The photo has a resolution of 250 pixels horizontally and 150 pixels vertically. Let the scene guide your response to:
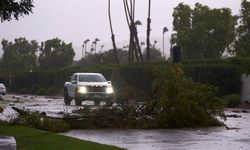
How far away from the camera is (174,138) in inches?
622

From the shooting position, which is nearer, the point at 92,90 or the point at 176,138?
the point at 176,138

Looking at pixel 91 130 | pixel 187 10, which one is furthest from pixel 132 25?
pixel 91 130

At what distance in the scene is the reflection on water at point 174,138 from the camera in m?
13.9

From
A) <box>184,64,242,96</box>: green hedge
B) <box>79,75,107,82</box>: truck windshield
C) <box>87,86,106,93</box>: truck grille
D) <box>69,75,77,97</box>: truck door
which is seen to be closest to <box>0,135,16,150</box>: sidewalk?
<box>87,86,106,93</box>: truck grille

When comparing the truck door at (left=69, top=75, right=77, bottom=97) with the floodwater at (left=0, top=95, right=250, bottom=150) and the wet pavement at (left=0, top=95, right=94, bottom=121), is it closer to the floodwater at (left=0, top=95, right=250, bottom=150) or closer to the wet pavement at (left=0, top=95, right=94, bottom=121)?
the wet pavement at (left=0, top=95, right=94, bottom=121)

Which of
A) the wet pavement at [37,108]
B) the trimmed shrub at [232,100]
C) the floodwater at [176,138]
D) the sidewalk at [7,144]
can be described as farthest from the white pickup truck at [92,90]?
the sidewalk at [7,144]

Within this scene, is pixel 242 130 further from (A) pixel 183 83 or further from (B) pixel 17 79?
(B) pixel 17 79

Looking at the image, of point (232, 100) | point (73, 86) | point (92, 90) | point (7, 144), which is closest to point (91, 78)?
point (73, 86)

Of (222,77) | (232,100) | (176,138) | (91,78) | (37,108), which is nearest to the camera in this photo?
(176,138)

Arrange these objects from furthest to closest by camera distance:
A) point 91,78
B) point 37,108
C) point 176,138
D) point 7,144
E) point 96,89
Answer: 1. point 91,78
2. point 96,89
3. point 37,108
4. point 176,138
5. point 7,144

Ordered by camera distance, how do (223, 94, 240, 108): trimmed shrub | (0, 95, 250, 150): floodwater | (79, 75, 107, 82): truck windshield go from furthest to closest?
(223, 94, 240, 108): trimmed shrub → (79, 75, 107, 82): truck windshield → (0, 95, 250, 150): floodwater

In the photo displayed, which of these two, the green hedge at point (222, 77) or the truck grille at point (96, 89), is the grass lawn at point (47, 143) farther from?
the green hedge at point (222, 77)

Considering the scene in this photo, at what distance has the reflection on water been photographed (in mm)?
13930

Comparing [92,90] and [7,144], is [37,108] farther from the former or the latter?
[7,144]
